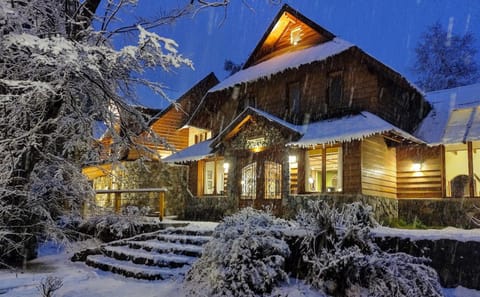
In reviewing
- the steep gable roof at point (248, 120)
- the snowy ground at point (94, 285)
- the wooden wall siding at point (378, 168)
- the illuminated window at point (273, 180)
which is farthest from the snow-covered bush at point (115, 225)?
the wooden wall siding at point (378, 168)

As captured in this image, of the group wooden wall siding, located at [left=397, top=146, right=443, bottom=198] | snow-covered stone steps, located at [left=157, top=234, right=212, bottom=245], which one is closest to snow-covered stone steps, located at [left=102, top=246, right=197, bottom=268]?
snow-covered stone steps, located at [left=157, top=234, right=212, bottom=245]

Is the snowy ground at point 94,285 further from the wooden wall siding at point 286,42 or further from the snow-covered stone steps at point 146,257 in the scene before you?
Answer: the wooden wall siding at point 286,42

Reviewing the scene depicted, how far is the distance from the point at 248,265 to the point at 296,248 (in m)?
1.02

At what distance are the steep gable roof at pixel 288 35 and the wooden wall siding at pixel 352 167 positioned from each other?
4730 millimetres

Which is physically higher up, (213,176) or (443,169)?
(443,169)

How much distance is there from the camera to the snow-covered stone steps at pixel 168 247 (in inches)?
330

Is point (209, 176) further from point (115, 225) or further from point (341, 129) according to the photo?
point (341, 129)

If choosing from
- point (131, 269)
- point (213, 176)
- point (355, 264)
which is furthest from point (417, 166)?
point (131, 269)

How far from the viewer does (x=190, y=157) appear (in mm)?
15984

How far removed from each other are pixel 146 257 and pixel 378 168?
26.0 ft

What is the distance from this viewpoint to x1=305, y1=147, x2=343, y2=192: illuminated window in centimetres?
1257

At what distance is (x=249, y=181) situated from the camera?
14328mm

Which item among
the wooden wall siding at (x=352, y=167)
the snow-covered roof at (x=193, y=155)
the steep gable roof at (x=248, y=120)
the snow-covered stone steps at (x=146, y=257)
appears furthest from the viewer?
the snow-covered roof at (x=193, y=155)

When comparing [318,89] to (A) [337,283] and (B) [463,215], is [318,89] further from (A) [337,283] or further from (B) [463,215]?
(A) [337,283]
